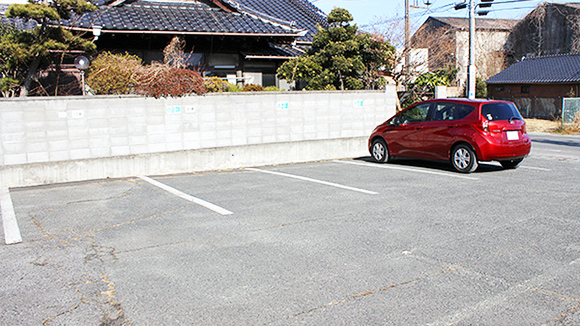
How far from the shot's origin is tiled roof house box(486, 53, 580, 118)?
1107 inches

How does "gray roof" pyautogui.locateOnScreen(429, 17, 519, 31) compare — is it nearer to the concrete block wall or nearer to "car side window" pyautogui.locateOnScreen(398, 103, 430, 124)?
the concrete block wall

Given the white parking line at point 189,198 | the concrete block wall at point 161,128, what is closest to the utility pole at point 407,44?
the concrete block wall at point 161,128

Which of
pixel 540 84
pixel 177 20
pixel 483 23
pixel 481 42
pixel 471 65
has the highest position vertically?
pixel 483 23

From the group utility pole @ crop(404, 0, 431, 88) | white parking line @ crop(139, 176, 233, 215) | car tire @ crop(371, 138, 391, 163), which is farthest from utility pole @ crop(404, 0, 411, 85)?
white parking line @ crop(139, 176, 233, 215)

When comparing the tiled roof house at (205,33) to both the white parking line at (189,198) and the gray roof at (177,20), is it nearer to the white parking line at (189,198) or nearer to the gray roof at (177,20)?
the gray roof at (177,20)

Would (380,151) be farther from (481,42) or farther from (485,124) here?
(481,42)

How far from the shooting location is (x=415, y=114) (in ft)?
38.1

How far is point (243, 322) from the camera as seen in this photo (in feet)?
12.6

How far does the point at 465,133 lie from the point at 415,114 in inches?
61.2

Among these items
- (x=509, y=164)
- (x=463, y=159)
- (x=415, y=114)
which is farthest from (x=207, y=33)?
(x=509, y=164)

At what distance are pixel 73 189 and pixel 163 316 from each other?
6279 mm

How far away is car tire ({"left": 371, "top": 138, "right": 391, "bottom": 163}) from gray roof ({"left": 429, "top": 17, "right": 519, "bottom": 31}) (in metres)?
32.8

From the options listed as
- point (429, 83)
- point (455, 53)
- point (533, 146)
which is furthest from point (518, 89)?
point (533, 146)

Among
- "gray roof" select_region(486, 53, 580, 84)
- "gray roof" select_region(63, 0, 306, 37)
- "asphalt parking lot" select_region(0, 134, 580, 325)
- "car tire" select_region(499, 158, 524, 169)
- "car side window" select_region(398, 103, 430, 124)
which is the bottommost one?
"asphalt parking lot" select_region(0, 134, 580, 325)
